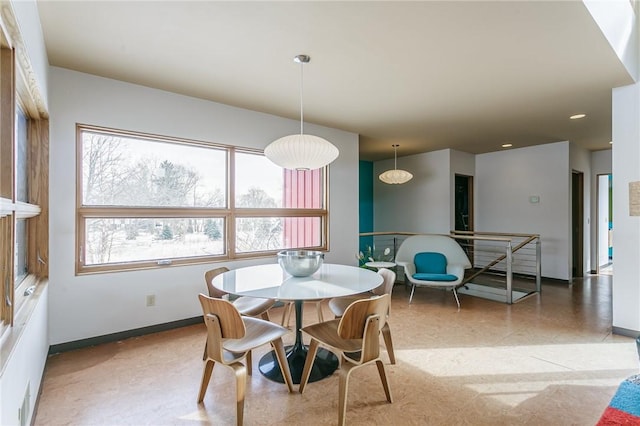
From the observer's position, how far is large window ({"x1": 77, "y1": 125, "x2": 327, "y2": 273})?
294cm

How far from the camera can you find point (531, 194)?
591cm

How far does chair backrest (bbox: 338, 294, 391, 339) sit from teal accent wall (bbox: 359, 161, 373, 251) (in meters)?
5.50

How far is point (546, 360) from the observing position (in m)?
2.60

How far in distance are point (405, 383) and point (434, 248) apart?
9.26 feet

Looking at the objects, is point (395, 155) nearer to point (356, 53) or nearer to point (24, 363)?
point (356, 53)

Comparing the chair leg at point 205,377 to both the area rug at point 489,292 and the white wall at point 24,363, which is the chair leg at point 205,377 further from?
the area rug at point 489,292

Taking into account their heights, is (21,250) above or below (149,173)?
below

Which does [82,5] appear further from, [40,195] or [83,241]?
[83,241]

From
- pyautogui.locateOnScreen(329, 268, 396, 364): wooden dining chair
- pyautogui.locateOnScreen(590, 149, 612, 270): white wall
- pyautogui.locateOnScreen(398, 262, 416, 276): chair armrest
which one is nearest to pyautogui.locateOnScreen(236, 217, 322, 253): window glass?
pyautogui.locateOnScreen(398, 262, 416, 276): chair armrest

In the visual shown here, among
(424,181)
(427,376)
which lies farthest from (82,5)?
(424,181)

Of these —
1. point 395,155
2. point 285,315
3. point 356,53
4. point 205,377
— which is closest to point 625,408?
point 205,377

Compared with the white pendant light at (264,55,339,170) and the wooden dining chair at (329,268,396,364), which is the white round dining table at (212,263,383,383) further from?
the white pendant light at (264,55,339,170)

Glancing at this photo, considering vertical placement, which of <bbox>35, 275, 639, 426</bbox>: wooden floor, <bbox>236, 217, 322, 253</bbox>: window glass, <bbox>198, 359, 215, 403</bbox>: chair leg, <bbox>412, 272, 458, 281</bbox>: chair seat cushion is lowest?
<bbox>35, 275, 639, 426</bbox>: wooden floor

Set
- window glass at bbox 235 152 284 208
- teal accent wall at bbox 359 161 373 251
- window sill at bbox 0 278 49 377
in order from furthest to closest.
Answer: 1. teal accent wall at bbox 359 161 373 251
2. window glass at bbox 235 152 284 208
3. window sill at bbox 0 278 49 377
